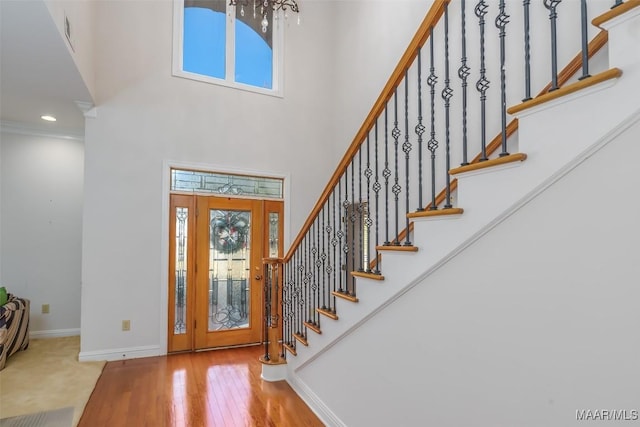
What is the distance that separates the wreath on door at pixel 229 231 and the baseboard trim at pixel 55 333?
92.4 inches

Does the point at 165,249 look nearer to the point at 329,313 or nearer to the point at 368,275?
the point at 329,313

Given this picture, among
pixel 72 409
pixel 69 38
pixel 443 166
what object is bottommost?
pixel 72 409

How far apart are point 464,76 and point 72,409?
3.73 metres

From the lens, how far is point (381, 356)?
2.02 m

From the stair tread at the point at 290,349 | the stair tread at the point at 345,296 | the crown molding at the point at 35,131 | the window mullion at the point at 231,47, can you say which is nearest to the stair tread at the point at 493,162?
the stair tread at the point at 345,296

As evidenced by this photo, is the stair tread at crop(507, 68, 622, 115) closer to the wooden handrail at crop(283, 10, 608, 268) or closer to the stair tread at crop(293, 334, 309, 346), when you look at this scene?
the wooden handrail at crop(283, 10, 608, 268)

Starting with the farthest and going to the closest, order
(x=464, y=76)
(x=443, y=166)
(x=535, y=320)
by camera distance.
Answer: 1. (x=443, y=166)
2. (x=464, y=76)
3. (x=535, y=320)

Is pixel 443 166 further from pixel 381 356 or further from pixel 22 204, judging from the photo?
pixel 22 204

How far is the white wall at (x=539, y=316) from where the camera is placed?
1.02 meters

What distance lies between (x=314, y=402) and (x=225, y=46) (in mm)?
4524

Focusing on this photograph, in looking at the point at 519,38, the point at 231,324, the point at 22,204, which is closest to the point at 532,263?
the point at 519,38

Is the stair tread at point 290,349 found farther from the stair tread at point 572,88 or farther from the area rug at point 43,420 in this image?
the stair tread at point 572,88

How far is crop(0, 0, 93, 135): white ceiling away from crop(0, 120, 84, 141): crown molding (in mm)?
18

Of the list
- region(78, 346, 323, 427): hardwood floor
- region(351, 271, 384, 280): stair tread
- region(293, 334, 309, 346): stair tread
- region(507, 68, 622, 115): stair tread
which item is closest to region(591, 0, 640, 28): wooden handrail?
region(507, 68, 622, 115): stair tread
